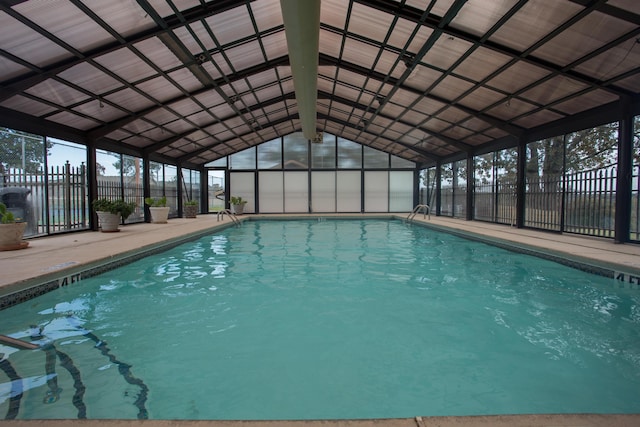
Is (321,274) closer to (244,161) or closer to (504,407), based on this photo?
(504,407)

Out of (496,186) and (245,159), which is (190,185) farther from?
(496,186)

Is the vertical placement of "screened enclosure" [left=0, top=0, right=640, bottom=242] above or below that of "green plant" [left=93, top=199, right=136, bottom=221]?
above

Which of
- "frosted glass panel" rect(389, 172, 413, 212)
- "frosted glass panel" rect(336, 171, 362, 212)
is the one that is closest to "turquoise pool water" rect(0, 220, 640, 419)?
"frosted glass panel" rect(336, 171, 362, 212)

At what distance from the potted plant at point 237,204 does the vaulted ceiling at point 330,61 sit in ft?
16.4

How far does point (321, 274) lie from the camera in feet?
16.8

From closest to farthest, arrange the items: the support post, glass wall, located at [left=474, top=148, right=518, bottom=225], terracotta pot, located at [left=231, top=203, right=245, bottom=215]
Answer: the support post, glass wall, located at [left=474, top=148, right=518, bottom=225], terracotta pot, located at [left=231, top=203, right=245, bottom=215]

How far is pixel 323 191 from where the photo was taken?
17.3m

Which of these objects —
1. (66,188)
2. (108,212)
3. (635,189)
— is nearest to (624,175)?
(635,189)

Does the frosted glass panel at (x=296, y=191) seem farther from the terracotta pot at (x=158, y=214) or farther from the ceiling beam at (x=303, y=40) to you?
the ceiling beam at (x=303, y=40)

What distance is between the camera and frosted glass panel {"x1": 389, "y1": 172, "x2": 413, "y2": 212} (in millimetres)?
17312

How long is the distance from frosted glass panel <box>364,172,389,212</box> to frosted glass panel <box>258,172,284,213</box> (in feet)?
14.6

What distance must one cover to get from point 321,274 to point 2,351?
Answer: 3572 mm

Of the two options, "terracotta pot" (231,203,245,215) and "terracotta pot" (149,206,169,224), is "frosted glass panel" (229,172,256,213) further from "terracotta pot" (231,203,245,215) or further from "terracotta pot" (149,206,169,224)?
"terracotta pot" (149,206,169,224)

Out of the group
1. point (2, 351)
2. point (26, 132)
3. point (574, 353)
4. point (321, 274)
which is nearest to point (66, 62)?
point (26, 132)
